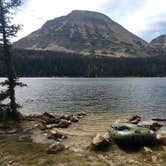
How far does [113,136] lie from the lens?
1087 inches

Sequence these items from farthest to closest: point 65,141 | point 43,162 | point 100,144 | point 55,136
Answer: point 55,136 → point 65,141 → point 100,144 → point 43,162

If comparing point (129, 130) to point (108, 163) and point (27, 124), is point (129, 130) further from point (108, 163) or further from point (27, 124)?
point (27, 124)

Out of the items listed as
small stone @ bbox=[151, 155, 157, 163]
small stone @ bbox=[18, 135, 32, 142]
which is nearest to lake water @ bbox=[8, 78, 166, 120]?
small stone @ bbox=[18, 135, 32, 142]

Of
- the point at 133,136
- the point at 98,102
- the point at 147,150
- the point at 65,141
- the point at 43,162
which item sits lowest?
the point at 98,102

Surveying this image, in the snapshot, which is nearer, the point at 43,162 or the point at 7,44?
the point at 43,162

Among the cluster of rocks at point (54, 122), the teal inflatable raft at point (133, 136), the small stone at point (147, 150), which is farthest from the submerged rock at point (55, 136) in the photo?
the small stone at point (147, 150)

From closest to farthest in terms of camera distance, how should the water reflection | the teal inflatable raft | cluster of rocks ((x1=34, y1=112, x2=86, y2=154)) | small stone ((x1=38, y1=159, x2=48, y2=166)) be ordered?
small stone ((x1=38, y1=159, x2=48, y2=166)) < cluster of rocks ((x1=34, y1=112, x2=86, y2=154)) < the teal inflatable raft < the water reflection

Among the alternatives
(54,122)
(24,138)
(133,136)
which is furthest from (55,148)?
(54,122)

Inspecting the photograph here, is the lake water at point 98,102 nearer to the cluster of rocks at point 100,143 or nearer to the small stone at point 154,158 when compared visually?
the cluster of rocks at point 100,143

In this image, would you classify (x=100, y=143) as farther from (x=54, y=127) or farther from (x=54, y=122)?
(x=54, y=122)

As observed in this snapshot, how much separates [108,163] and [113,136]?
5.14m

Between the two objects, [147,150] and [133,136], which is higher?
[133,136]

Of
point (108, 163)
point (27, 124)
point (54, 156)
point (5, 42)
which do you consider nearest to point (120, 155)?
point (108, 163)

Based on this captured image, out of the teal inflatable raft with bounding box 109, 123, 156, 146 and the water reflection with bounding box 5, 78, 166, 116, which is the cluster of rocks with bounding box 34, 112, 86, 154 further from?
the water reflection with bounding box 5, 78, 166, 116
